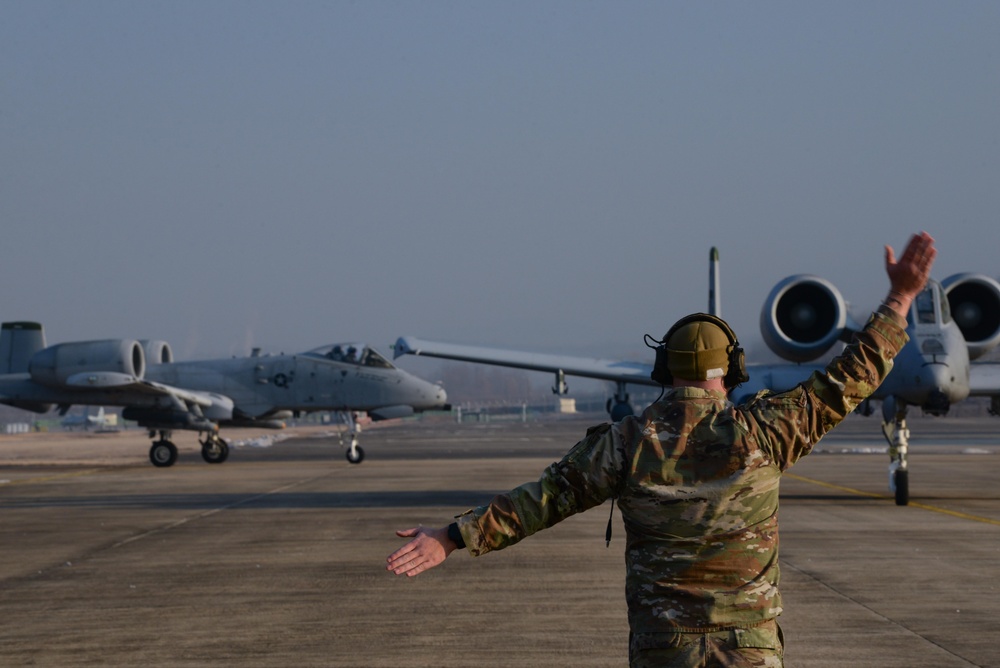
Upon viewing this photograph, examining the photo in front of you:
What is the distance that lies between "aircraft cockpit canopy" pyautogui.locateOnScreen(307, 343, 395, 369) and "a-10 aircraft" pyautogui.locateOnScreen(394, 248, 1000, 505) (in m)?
11.0

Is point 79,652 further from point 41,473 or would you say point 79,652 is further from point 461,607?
point 41,473

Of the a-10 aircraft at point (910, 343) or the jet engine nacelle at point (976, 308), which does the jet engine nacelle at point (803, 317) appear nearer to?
the a-10 aircraft at point (910, 343)

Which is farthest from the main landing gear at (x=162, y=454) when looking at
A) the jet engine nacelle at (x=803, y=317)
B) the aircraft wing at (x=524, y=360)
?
the jet engine nacelle at (x=803, y=317)

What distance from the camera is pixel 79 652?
804 centimetres

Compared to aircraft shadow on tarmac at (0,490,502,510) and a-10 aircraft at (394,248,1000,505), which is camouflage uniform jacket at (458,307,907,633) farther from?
aircraft shadow on tarmac at (0,490,502,510)

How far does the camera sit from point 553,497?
4.23 m

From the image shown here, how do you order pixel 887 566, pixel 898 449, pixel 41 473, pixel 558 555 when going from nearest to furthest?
1. pixel 887 566
2. pixel 558 555
3. pixel 898 449
4. pixel 41 473

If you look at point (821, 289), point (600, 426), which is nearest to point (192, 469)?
point (821, 289)

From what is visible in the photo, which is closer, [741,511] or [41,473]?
[741,511]

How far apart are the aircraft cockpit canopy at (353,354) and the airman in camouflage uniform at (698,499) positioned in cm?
2976

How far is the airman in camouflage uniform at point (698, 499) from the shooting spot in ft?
13.1

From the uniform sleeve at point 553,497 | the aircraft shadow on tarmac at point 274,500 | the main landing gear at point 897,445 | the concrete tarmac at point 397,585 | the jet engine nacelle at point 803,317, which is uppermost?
the jet engine nacelle at point 803,317

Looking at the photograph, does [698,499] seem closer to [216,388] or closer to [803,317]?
[803,317]

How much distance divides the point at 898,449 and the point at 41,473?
21414 millimetres
